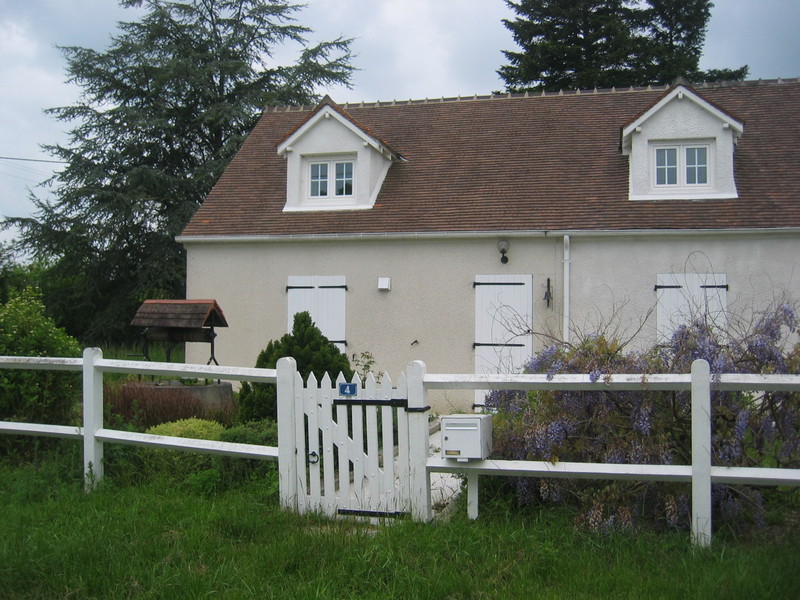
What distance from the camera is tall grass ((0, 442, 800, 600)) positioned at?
4492 millimetres

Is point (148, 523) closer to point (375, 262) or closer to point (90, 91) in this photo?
point (375, 262)

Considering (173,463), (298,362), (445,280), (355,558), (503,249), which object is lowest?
(355,558)

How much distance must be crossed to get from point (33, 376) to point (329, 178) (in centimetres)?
769

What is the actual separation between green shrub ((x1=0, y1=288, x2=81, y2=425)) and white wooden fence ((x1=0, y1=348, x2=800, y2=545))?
232 centimetres

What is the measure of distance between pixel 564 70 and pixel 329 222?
1880 cm

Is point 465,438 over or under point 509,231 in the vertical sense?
under

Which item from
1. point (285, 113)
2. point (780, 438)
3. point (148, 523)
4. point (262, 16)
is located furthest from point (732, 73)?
point (148, 523)

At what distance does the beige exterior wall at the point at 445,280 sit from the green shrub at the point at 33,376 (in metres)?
5.39

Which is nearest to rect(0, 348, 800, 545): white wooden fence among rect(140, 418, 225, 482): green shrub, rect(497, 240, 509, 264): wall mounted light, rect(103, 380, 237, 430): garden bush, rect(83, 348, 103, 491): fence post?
rect(140, 418, 225, 482): green shrub

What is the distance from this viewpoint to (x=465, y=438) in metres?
5.67

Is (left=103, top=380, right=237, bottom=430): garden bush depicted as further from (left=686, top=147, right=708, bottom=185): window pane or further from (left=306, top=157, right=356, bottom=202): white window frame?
(left=686, top=147, right=708, bottom=185): window pane

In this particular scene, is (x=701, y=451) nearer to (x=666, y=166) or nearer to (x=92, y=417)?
(x=92, y=417)

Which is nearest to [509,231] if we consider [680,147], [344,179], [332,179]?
[680,147]

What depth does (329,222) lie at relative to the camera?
14.0 meters
